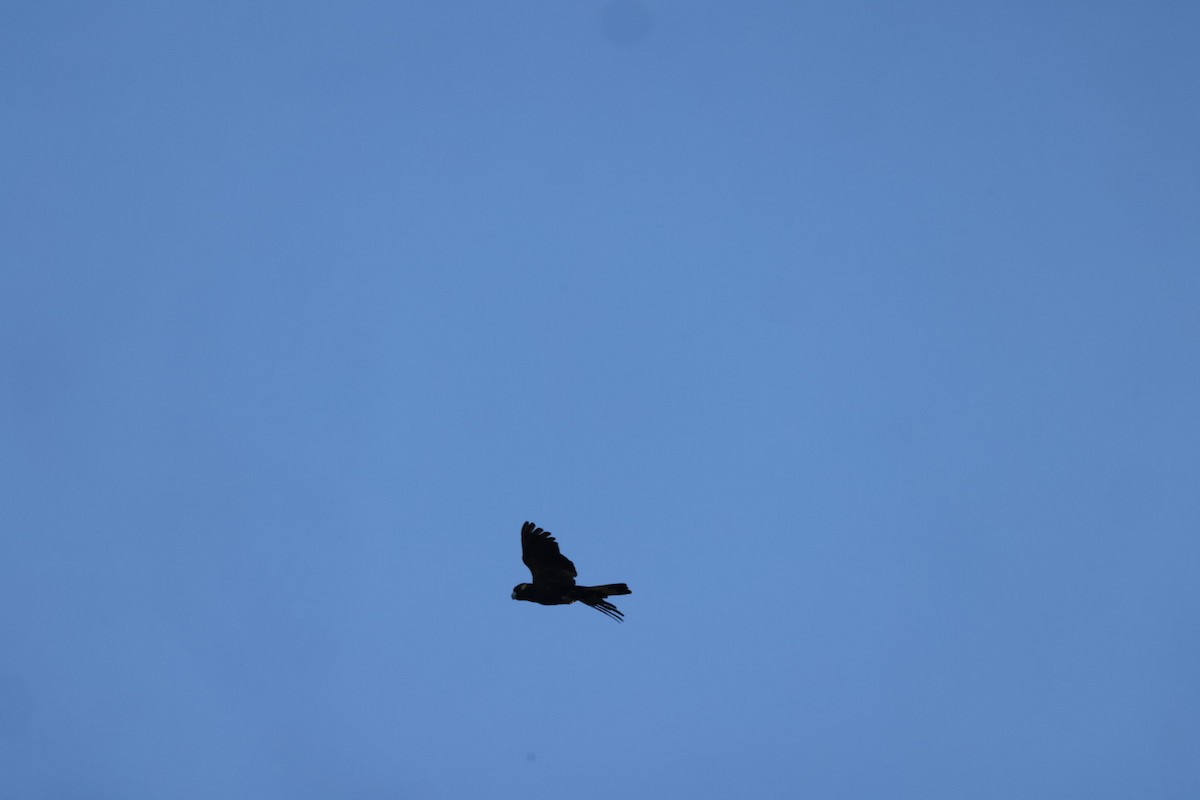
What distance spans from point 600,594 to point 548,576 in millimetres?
1433

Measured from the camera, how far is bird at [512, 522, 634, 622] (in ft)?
64.7

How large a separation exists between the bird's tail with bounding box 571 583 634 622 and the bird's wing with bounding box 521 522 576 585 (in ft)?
1.48

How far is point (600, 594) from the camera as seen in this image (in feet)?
64.0

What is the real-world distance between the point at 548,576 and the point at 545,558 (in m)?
0.51

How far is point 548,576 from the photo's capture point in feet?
66.0

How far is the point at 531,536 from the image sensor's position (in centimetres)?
1994

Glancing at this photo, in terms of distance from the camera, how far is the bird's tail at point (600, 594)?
62.8ft

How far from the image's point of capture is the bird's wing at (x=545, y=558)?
65.1 feet

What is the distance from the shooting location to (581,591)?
19688 millimetres

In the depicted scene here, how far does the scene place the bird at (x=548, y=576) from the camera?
1973 cm

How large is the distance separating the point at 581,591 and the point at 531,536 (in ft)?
5.84

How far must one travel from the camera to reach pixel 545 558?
65.4 ft

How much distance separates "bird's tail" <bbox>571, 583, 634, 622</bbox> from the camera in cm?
1914
